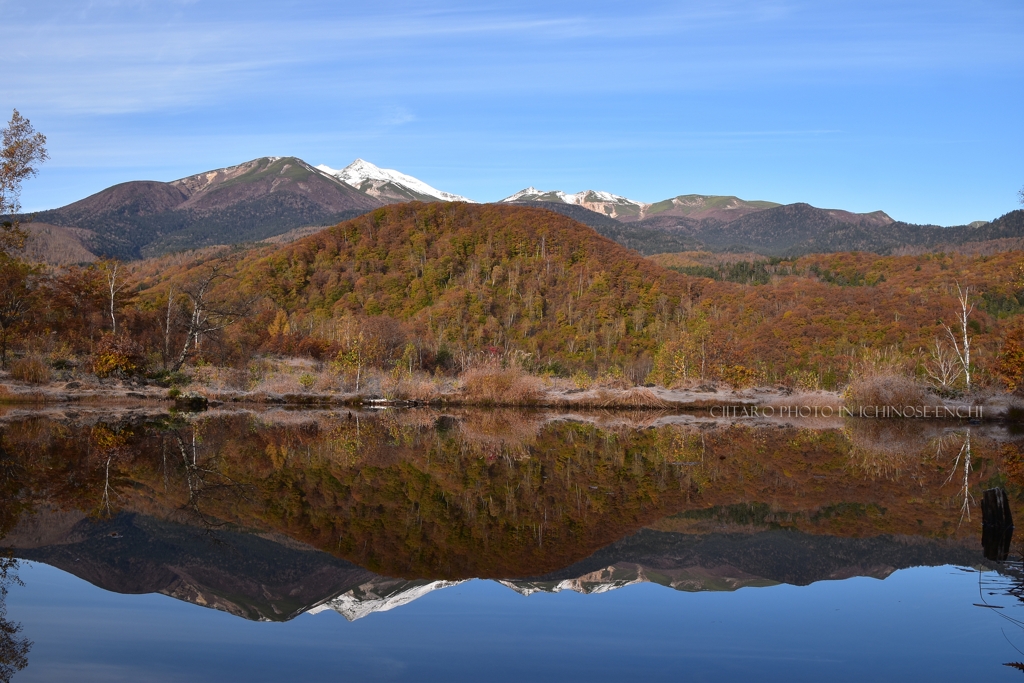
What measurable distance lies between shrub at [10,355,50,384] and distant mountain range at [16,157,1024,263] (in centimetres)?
7303

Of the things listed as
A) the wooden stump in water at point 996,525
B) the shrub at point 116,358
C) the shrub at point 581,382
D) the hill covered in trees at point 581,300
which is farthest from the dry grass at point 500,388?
the wooden stump in water at point 996,525

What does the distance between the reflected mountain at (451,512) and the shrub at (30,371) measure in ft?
29.7

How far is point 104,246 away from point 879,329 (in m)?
113

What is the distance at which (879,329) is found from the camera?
130 feet

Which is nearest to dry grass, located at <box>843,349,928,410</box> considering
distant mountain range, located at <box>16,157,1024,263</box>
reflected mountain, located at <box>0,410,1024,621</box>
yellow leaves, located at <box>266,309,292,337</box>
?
reflected mountain, located at <box>0,410,1024,621</box>

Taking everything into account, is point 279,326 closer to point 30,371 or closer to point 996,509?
point 30,371

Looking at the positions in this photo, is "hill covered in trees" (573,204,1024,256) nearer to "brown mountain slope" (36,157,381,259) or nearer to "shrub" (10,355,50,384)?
"brown mountain slope" (36,157,381,259)

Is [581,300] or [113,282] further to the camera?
[581,300]

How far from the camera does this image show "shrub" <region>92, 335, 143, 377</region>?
22.9 meters

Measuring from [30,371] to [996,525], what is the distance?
23459mm

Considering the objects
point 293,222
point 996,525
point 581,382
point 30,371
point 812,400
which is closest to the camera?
point 996,525

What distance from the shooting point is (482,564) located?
6129mm

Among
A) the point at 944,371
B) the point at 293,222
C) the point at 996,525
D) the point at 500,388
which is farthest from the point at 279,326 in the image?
the point at 293,222

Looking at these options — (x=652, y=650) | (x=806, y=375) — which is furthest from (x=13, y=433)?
(x=806, y=375)
